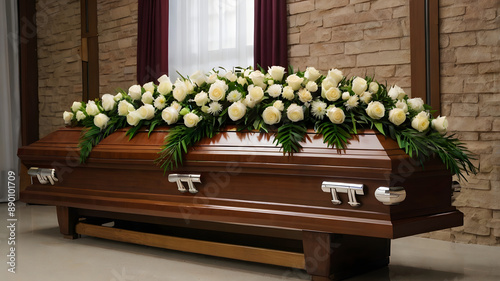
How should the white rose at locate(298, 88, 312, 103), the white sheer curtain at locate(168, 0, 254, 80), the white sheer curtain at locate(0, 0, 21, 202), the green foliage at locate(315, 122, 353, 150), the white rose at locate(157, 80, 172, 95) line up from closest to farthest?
the green foliage at locate(315, 122, 353, 150), the white rose at locate(298, 88, 312, 103), the white rose at locate(157, 80, 172, 95), the white sheer curtain at locate(168, 0, 254, 80), the white sheer curtain at locate(0, 0, 21, 202)

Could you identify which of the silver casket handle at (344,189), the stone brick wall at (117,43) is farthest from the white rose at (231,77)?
the stone brick wall at (117,43)

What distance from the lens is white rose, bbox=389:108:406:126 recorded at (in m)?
2.52

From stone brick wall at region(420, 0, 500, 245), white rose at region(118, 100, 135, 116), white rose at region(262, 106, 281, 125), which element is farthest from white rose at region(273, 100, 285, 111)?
stone brick wall at region(420, 0, 500, 245)

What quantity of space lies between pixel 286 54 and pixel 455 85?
4.58 feet

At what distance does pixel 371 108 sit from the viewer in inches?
99.9

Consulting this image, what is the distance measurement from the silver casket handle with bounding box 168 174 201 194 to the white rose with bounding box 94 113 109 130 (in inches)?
28.0

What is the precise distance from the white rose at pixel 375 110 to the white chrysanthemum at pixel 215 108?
0.81 meters

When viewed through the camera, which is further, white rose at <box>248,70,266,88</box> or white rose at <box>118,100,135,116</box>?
white rose at <box>118,100,135,116</box>

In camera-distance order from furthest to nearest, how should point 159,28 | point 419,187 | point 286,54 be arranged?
point 159,28
point 286,54
point 419,187

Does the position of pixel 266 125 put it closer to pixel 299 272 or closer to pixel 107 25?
pixel 299 272

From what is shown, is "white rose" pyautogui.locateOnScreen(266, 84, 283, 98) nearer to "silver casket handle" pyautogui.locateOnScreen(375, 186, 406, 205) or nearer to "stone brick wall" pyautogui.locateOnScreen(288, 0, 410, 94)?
"silver casket handle" pyautogui.locateOnScreen(375, 186, 406, 205)

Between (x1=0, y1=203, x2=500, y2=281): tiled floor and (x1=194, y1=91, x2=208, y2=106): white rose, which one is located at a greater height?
(x1=194, y1=91, x2=208, y2=106): white rose

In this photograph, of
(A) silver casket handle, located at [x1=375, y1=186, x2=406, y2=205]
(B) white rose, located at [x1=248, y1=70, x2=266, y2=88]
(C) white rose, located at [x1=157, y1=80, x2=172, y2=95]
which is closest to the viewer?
(A) silver casket handle, located at [x1=375, y1=186, x2=406, y2=205]

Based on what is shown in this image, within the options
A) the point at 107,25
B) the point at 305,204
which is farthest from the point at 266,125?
the point at 107,25
